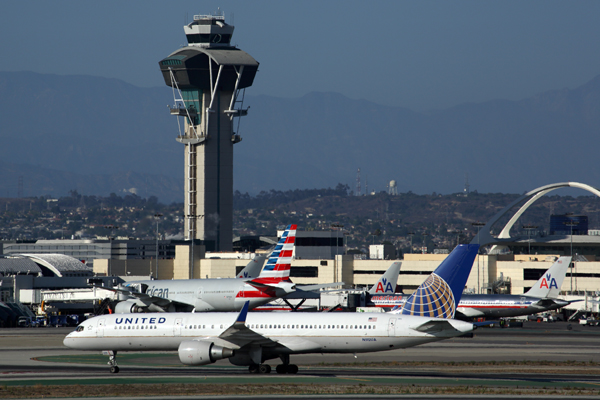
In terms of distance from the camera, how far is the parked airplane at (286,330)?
4309cm

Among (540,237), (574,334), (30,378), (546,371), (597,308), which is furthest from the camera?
(540,237)

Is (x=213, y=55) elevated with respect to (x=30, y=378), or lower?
elevated

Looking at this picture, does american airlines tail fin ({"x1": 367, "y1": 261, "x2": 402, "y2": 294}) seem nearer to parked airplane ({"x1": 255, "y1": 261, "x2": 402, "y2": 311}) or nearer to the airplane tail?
parked airplane ({"x1": 255, "y1": 261, "x2": 402, "y2": 311})

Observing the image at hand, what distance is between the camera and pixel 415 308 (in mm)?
44531

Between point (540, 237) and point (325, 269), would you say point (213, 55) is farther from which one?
point (540, 237)

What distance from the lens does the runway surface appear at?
140 ft

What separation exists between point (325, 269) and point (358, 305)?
60.1 metres

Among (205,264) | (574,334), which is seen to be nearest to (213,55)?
(205,264)

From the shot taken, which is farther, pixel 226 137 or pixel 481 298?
pixel 226 137

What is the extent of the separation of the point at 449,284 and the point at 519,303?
1849 inches

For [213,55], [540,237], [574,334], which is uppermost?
[213,55]

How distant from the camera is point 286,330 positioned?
4562cm

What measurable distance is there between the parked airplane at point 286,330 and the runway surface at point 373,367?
141 cm

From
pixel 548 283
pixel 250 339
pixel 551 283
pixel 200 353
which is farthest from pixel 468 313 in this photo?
pixel 200 353
